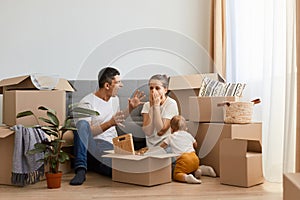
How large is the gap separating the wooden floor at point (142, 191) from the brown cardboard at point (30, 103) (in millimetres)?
446

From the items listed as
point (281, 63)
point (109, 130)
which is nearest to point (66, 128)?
point (109, 130)

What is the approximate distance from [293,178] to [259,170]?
114 centimetres

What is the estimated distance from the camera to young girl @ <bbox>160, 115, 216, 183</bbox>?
2.75 meters

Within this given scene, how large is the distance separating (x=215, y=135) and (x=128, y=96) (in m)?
0.94

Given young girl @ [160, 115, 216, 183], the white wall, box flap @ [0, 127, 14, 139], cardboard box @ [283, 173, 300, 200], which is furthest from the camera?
the white wall

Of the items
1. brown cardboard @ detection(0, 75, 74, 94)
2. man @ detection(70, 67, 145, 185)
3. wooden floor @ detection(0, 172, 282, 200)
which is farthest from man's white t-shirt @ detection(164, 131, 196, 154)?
brown cardboard @ detection(0, 75, 74, 94)

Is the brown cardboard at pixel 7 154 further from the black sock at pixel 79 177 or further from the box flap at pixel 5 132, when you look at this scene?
the black sock at pixel 79 177

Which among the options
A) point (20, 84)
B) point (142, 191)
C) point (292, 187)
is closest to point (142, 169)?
point (142, 191)

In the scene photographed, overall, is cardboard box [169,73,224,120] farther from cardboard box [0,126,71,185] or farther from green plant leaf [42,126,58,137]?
cardboard box [0,126,71,185]

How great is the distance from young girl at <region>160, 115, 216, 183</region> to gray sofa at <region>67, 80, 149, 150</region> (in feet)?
1.09

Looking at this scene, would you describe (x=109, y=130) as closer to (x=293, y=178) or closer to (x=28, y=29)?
(x=28, y=29)

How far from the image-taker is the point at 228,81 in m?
3.55

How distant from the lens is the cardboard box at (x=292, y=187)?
1362mm

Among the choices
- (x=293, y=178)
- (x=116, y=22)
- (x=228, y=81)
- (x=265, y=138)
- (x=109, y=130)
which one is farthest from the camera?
(x=116, y=22)
